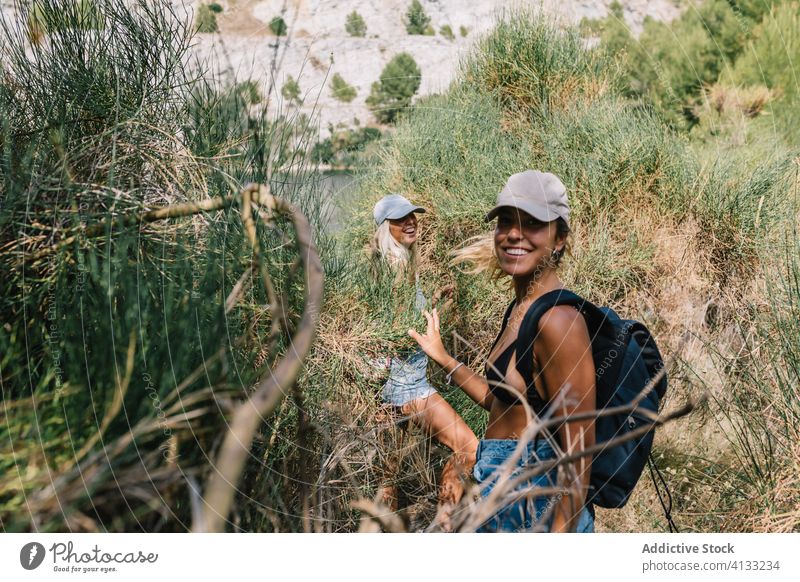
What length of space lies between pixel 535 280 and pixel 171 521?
0.67 m

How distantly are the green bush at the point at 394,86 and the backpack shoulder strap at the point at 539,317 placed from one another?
1.94 feet

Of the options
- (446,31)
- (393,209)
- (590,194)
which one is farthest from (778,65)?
(393,209)

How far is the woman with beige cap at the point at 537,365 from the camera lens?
925 mm

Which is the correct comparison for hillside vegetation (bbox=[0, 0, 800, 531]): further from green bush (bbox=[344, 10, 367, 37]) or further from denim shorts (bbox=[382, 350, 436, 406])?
green bush (bbox=[344, 10, 367, 37])

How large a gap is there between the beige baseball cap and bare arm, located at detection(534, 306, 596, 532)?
199mm

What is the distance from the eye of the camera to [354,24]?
1.37 meters

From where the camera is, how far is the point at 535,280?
107 centimetres

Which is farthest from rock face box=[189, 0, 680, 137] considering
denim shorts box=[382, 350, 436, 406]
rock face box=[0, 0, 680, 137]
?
denim shorts box=[382, 350, 436, 406]

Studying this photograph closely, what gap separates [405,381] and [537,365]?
2.02ft

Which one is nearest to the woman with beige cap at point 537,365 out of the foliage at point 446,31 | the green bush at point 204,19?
the green bush at point 204,19

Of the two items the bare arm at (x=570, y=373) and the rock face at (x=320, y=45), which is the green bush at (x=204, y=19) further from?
the bare arm at (x=570, y=373)
